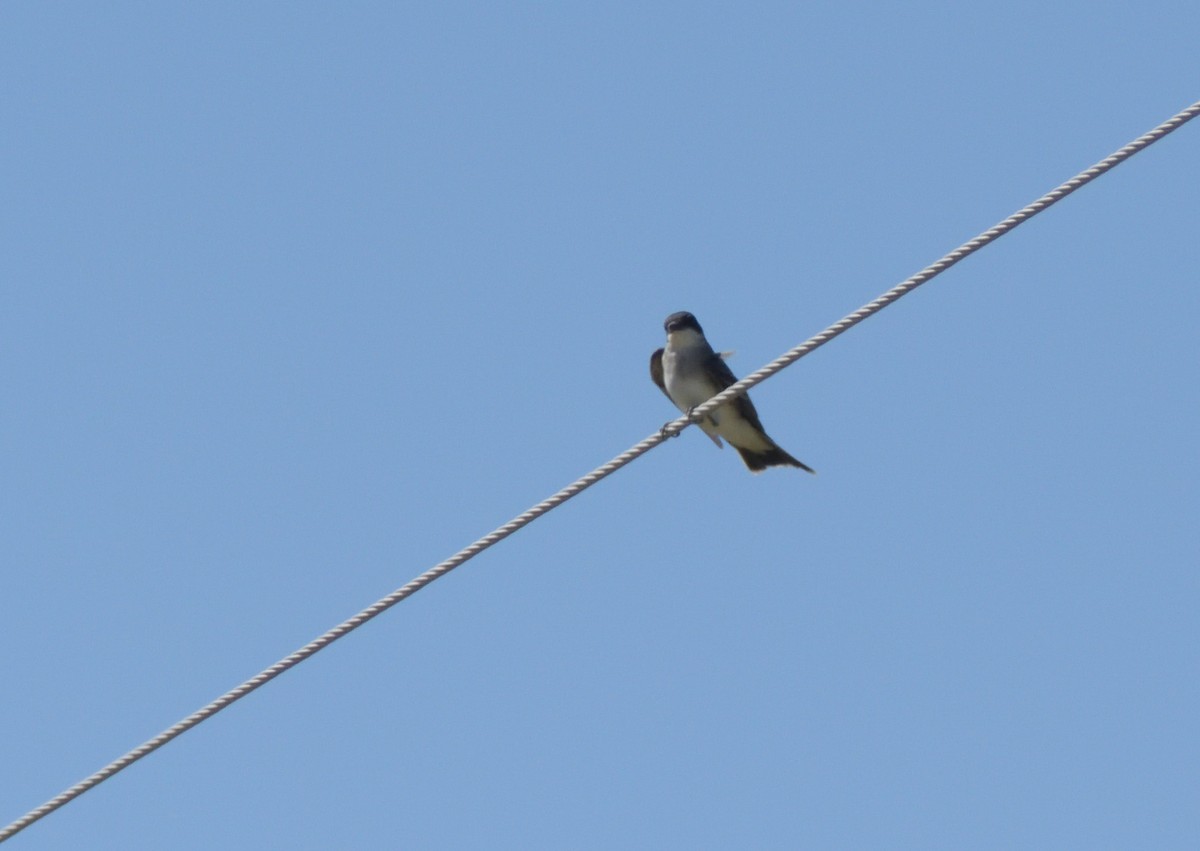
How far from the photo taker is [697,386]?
1252 cm

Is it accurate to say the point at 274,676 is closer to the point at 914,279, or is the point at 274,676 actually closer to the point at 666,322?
the point at 914,279

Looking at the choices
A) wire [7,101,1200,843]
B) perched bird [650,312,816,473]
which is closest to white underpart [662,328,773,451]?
perched bird [650,312,816,473]

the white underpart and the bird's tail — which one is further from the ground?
the white underpart

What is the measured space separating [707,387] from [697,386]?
0.20ft

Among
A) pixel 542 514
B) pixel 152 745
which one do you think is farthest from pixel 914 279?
pixel 152 745

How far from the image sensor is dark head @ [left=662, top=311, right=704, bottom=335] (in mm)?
12758

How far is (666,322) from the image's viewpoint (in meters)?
12.9

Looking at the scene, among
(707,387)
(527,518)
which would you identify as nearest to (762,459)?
(707,387)

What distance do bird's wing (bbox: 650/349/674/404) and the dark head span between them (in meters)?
0.15

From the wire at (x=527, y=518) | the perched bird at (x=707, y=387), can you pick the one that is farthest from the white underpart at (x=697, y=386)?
the wire at (x=527, y=518)

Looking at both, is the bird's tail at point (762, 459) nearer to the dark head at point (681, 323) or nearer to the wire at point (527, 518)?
the dark head at point (681, 323)

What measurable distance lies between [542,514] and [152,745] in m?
1.51

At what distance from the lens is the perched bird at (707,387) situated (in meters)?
12.3

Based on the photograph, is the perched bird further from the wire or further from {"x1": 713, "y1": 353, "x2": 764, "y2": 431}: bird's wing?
the wire
